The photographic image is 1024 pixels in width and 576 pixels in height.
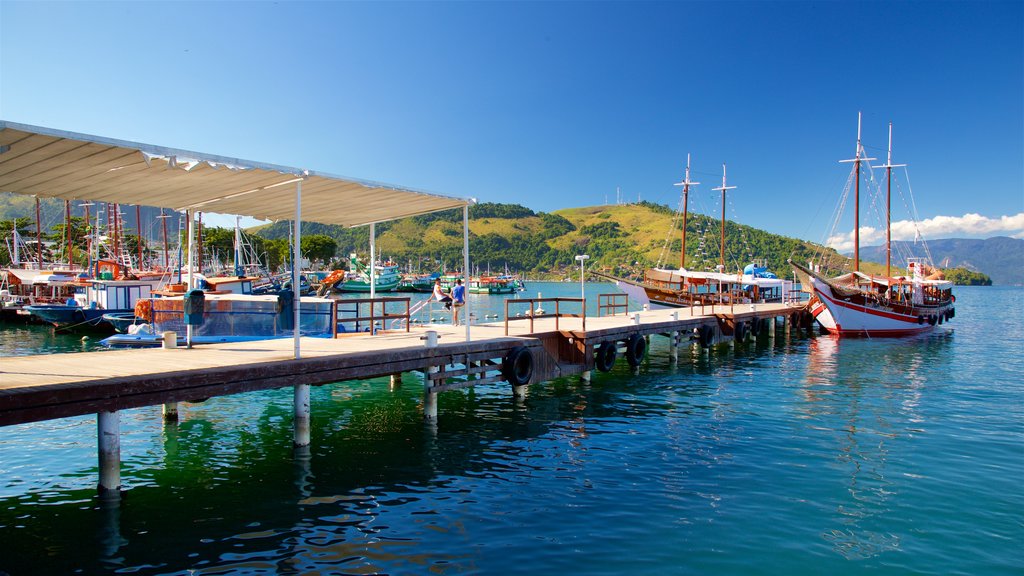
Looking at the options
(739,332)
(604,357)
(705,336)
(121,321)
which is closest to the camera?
(604,357)

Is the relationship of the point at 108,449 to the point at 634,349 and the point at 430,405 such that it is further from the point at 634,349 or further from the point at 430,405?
the point at 634,349

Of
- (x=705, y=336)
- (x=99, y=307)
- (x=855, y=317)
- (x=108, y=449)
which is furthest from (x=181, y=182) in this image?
(x=855, y=317)

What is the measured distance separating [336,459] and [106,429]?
13.8 feet

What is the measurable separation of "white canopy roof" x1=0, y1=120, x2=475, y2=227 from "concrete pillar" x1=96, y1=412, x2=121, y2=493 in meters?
4.01

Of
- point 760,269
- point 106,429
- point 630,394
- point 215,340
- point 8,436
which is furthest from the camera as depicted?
point 760,269

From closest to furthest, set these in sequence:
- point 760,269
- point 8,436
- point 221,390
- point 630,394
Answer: point 221,390
point 8,436
point 630,394
point 760,269

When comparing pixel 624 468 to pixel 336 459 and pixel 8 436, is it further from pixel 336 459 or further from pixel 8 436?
pixel 8 436

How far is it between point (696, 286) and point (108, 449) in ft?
143

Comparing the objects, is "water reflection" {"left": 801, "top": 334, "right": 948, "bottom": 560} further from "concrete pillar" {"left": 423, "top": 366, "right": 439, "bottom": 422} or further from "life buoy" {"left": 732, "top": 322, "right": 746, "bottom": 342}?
"concrete pillar" {"left": 423, "top": 366, "right": 439, "bottom": 422}

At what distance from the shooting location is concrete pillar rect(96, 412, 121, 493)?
932 centimetres

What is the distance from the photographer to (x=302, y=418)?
12711 millimetres

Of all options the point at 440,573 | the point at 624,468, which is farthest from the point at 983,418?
the point at 440,573

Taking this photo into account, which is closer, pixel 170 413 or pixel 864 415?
pixel 170 413

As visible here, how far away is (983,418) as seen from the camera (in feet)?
56.5
